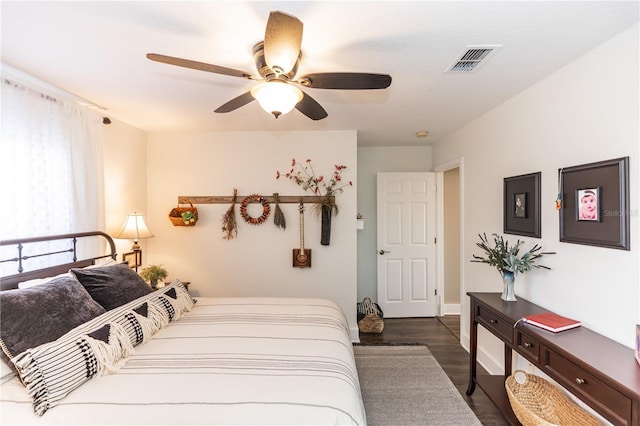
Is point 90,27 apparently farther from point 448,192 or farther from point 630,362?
point 448,192

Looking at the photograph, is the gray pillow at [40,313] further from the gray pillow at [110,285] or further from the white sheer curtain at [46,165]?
the white sheer curtain at [46,165]

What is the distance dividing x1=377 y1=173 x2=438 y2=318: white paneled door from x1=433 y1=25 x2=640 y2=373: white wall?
130 centimetres

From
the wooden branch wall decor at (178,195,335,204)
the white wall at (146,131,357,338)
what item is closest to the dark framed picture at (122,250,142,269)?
the white wall at (146,131,357,338)

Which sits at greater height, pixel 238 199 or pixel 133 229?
pixel 238 199

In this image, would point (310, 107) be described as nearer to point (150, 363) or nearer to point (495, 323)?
point (150, 363)

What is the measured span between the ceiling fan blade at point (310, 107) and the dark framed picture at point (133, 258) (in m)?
2.45

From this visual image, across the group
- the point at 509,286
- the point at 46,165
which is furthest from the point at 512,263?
the point at 46,165

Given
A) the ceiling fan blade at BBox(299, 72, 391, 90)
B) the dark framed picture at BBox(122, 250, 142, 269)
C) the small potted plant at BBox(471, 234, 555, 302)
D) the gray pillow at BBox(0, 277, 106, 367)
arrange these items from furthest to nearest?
the dark framed picture at BBox(122, 250, 142, 269) < the small potted plant at BBox(471, 234, 555, 302) < the ceiling fan blade at BBox(299, 72, 391, 90) < the gray pillow at BBox(0, 277, 106, 367)

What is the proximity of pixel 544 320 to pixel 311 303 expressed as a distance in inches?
A: 64.4

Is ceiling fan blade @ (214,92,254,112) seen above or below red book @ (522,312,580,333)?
above

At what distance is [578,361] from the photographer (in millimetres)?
1367

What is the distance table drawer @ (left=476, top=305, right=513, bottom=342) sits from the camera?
1939 millimetres

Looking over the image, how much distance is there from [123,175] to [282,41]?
2.77m

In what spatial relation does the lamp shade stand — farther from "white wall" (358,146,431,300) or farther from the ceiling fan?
"white wall" (358,146,431,300)
